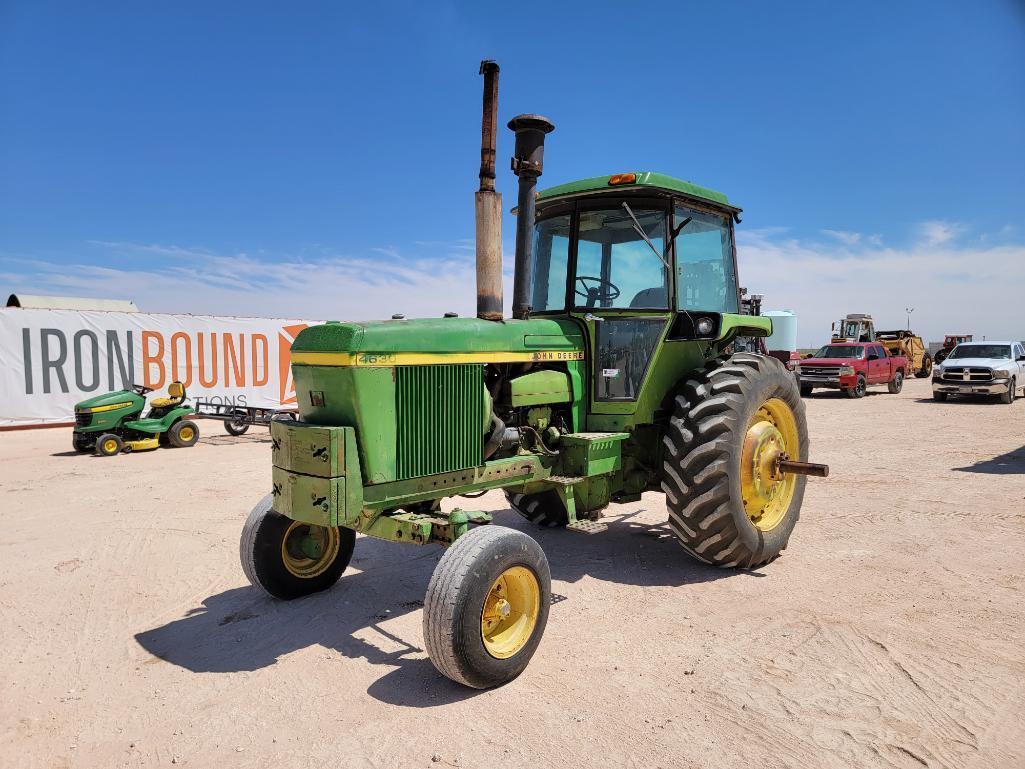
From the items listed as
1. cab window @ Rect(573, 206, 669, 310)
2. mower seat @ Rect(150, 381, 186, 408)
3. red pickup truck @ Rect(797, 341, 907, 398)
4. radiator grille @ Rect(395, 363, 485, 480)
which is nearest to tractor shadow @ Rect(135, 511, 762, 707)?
radiator grille @ Rect(395, 363, 485, 480)

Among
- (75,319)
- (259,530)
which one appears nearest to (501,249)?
(259,530)

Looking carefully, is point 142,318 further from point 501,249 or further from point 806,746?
point 806,746

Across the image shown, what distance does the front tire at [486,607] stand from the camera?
310cm

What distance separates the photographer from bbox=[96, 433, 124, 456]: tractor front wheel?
34.5ft

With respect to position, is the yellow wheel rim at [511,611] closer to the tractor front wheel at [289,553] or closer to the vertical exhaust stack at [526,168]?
the tractor front wheel at [289,553]

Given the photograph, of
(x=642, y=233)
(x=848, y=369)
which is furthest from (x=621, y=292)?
(x=848, y=369)

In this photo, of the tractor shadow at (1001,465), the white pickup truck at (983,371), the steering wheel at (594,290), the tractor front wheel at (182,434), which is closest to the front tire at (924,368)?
the white pickup truck at (983,371)

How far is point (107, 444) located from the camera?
10.6 meters

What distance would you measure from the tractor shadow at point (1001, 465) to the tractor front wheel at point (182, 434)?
38.4ft

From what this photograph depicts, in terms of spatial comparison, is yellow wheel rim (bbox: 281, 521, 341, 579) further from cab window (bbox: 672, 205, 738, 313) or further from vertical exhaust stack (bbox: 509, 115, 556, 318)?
cab window (bbox: 672, 205, 738, 313)

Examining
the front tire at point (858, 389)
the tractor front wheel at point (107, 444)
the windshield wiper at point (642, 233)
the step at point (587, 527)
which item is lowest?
the tractor front wheel at point (107, 444)

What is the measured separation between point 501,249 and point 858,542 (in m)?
3.88

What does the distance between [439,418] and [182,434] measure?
9376 millimetres

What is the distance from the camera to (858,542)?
555cm
